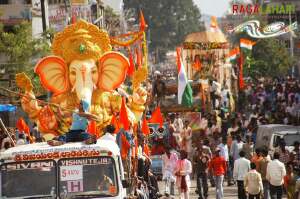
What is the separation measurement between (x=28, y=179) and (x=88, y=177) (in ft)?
2.69

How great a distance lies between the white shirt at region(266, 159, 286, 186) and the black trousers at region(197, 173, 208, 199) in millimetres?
3003

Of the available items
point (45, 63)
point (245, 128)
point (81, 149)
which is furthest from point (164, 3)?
point (81, 149)

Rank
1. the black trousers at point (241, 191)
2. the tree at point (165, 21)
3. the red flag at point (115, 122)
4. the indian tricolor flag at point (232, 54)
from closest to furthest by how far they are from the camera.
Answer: the red flag at point (115, 122), the black trousers at point (241, 191), the indian tricolor flag at point (232, 54), the tree at point (165, 21)

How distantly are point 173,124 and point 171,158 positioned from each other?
29.0 ft

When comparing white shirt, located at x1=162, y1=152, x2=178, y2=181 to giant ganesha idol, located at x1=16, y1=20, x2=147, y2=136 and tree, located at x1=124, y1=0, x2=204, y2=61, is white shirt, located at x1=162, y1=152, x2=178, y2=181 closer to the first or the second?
giant ganesha idol, located at x1=16, y1=20, x2=147, y2=136

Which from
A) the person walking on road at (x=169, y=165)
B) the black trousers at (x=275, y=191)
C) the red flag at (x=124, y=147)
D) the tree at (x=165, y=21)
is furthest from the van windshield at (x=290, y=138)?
the tree at (x=165, y=21)

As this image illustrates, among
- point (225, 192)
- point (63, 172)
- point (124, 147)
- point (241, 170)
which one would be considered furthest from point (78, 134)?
point (225, 192)

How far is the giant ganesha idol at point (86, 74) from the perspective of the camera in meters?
23.2

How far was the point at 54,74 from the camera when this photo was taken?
23.6 meters

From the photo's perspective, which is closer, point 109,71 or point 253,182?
point 253,182

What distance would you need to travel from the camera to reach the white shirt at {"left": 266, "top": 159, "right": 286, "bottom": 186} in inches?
818

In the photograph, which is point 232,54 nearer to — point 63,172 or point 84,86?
point 84,86

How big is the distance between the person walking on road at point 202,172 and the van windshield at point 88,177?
29.8 feet

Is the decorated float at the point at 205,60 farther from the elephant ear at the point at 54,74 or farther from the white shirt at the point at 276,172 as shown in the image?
the white shirt at the point at 276,172
